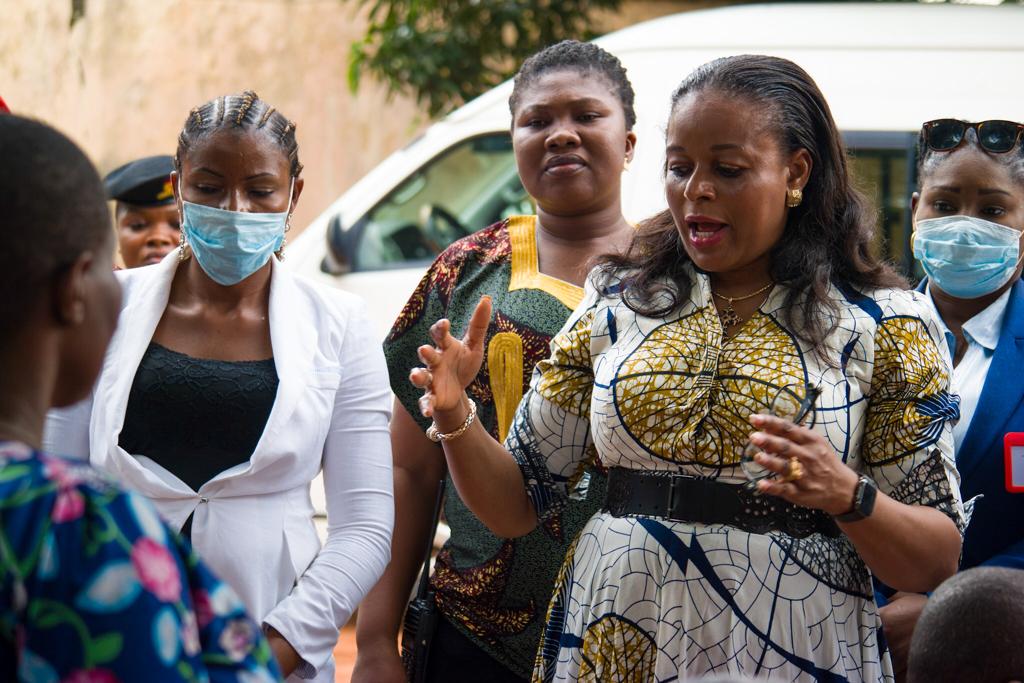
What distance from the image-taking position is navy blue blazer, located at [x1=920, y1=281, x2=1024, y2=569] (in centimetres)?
284

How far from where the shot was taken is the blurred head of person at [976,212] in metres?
3.05

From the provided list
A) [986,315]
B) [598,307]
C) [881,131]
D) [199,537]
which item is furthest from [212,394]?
[881,131]

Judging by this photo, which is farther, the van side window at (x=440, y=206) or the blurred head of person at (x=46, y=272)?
the van side window at (x=440, y=206)

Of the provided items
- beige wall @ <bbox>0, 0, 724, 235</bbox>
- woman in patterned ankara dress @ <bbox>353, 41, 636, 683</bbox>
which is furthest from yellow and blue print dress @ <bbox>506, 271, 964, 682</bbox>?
beige wall @ <bbox>0, 0, 724, 235</bbox>

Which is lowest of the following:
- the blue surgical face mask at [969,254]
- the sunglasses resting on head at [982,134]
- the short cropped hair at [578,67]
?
the blue surgical face mask at [969,254]

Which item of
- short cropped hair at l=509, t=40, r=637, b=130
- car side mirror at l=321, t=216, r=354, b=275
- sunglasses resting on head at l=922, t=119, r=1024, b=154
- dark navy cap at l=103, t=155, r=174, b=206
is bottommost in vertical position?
car side mirror at l=321, t=216, r=354, b=275

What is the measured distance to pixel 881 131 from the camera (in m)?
5.65

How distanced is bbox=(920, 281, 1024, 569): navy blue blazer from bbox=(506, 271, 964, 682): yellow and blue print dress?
548 millimetres

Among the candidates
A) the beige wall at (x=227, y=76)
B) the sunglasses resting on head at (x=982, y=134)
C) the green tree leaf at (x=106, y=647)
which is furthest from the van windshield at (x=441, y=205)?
the beige wall at (x=227, y=76)

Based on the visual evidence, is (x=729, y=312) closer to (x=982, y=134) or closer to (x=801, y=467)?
(x=801, y=467)

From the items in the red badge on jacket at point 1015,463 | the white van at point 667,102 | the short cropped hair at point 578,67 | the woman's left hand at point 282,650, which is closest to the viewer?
the woman's left hand at point 282,650

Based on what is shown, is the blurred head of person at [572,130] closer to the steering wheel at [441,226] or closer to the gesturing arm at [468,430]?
the gesturing arm at [468,430]

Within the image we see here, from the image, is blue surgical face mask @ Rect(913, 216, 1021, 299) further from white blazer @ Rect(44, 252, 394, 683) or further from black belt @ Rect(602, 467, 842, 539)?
white blazer @ Rect(44, 252, 394, 683)

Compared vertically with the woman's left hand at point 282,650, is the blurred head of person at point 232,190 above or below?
above
